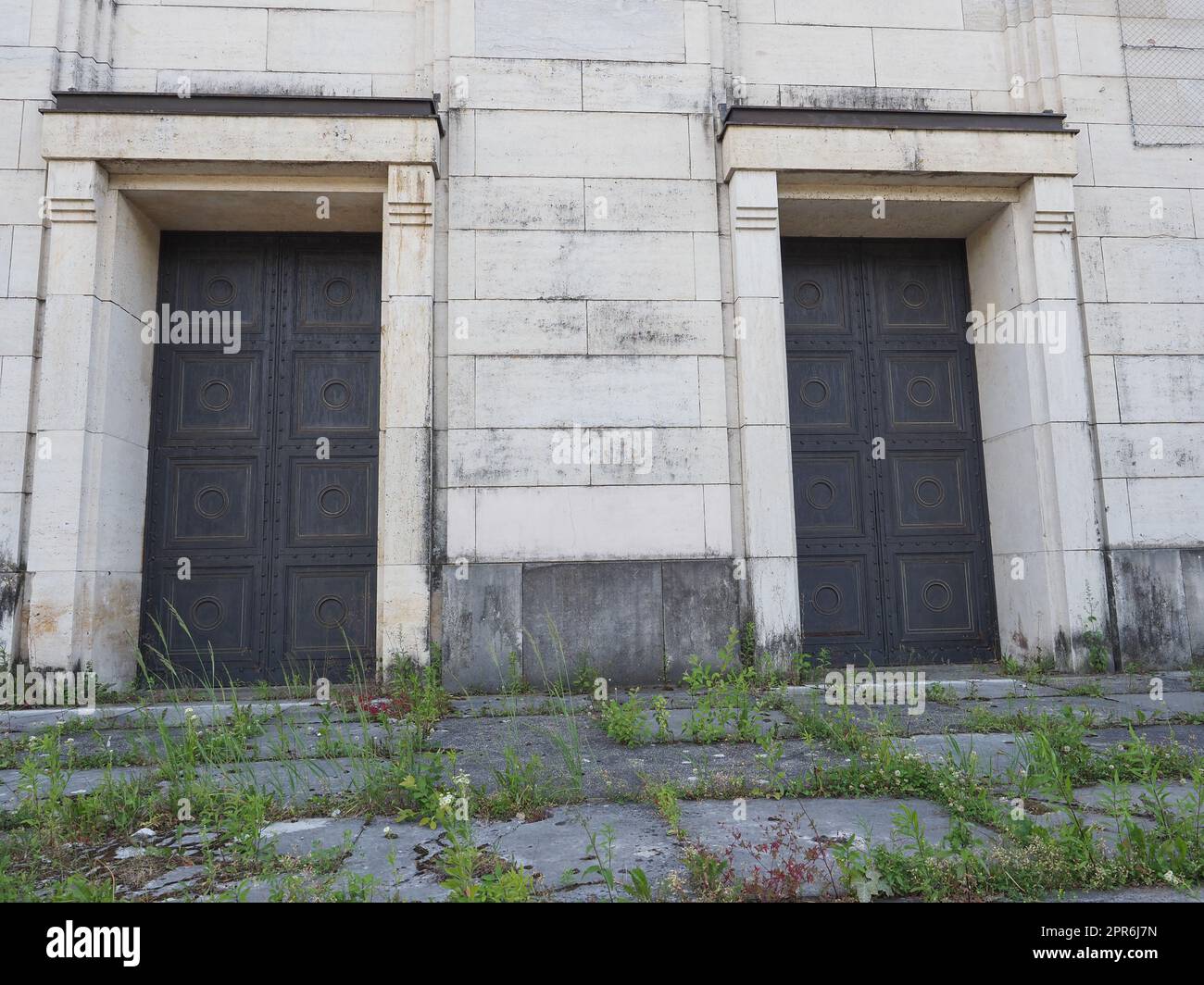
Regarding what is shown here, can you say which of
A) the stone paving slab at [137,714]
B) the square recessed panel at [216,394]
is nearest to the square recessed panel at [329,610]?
the stone paving slab at [137,714]

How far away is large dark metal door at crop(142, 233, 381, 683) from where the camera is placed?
7.09 meters

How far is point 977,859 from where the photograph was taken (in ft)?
8.32

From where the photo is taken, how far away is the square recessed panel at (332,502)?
23.8ft

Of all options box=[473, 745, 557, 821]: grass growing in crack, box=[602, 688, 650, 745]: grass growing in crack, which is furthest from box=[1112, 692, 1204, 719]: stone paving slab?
box=[473, 745, 557, 821]: grass growing in crack

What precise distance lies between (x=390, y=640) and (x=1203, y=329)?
7980 mm

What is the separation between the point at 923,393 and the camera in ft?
26.0

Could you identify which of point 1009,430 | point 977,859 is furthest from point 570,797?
point 1009,430

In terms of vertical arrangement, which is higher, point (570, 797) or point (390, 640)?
point (390, 640)

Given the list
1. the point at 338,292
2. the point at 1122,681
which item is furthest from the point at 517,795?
the point at 338,292

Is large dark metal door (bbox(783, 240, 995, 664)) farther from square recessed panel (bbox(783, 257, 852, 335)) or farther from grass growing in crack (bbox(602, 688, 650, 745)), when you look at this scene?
grass growing in crack (bbox(602, 688, 650, 745))

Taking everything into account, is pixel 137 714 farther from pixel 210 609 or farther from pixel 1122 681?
pixel 1122 681

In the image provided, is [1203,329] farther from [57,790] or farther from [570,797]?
[57,790]

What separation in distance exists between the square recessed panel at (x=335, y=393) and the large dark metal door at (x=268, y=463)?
0.01 metres

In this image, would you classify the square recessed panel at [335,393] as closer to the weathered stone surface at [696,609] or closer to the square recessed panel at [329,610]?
the square recessed panel at [329,610]
